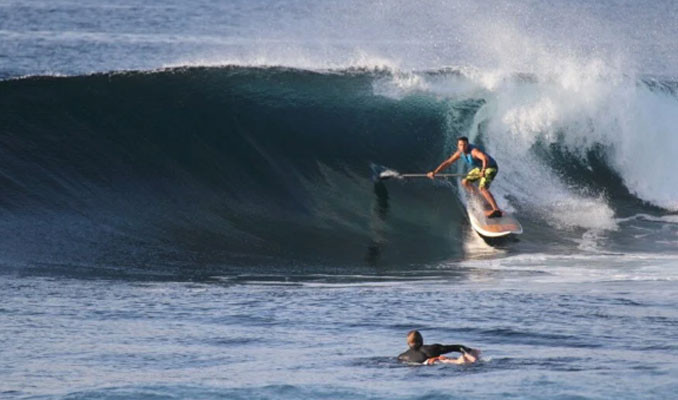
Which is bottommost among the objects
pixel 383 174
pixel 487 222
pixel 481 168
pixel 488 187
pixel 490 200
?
pixel 487 222

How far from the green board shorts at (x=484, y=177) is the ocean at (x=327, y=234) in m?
0.77

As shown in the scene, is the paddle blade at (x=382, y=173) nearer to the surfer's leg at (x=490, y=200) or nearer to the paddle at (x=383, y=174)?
the paddle at (x=383, y=174)

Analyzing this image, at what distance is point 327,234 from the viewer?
17.6 m

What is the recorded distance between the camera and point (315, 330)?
11.8 m

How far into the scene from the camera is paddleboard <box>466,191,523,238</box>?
56.5ft

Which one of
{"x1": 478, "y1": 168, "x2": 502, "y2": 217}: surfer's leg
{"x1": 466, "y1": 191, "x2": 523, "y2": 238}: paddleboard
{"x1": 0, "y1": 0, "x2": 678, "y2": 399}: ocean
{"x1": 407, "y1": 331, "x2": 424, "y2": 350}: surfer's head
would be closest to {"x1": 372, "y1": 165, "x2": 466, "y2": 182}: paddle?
{"x1": 0, "y1": 0, "x2": 678, "y2": 399}: ocean

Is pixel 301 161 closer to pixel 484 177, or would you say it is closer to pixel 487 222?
pixel 484 177

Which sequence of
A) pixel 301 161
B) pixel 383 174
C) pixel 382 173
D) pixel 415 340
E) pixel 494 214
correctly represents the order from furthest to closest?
pixel 301 161 → pixel 382 173 → pixel 383 174 → pixel 494 214 → pixel 415 340

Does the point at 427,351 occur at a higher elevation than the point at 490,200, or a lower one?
lower

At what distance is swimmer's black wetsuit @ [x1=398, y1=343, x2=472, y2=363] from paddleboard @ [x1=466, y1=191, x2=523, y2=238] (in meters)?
6.63

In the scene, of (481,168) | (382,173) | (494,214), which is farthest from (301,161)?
(494,214)

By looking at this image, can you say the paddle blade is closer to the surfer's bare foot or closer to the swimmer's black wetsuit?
the surfer's bare foot

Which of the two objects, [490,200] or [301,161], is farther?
[301,161]

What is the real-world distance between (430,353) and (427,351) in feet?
0.10
